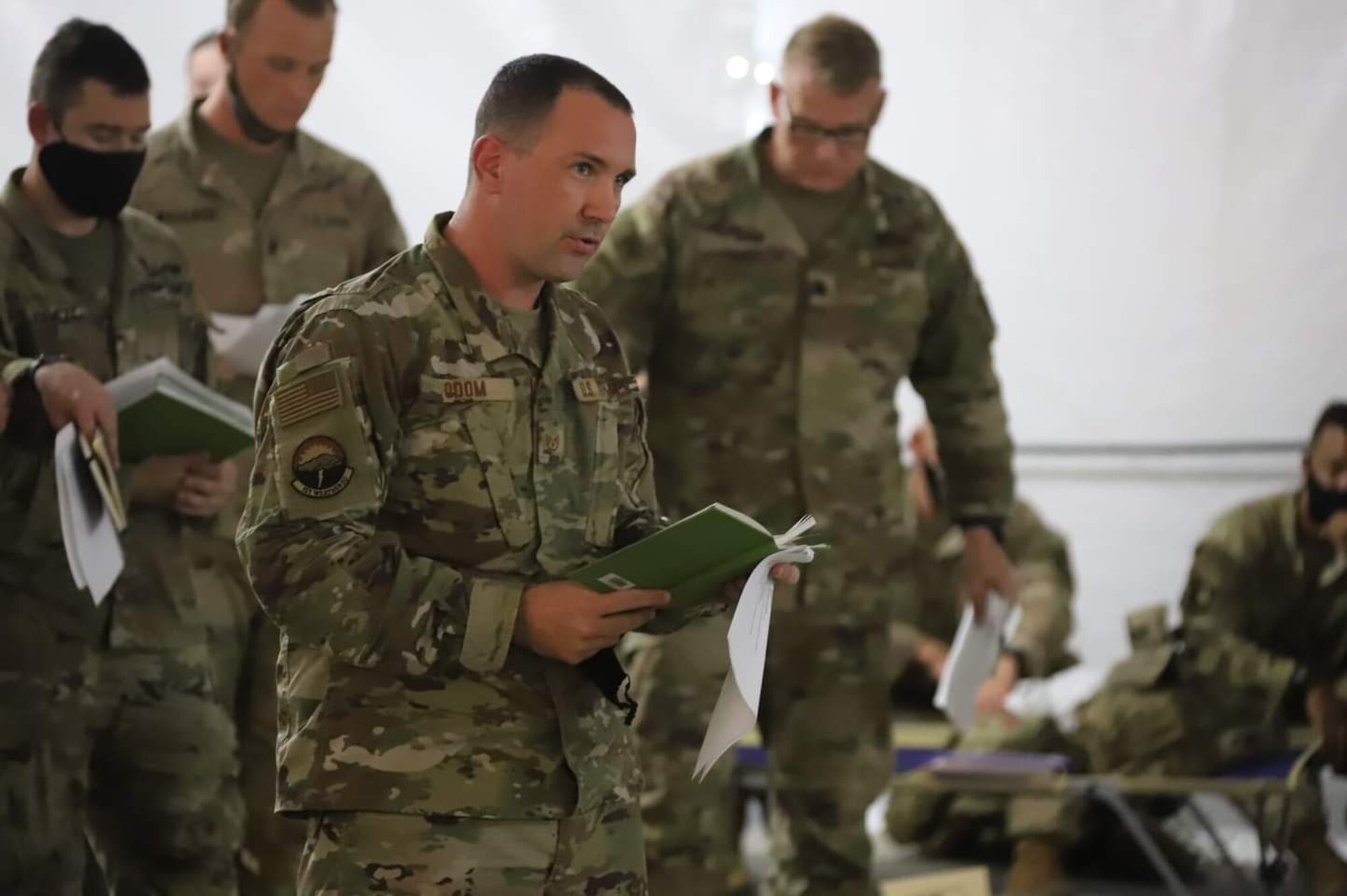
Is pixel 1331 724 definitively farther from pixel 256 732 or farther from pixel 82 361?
pixel 82 361

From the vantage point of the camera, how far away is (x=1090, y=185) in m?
5.65

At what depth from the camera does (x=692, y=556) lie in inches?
67.5

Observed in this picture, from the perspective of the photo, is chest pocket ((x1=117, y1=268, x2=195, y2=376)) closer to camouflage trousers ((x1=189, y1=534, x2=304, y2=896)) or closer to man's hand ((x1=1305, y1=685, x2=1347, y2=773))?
camouflage trousers ((x1=189, y1=534, x2=304, y2=896))

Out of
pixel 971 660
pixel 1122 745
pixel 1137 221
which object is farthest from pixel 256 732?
pixel 1137 221

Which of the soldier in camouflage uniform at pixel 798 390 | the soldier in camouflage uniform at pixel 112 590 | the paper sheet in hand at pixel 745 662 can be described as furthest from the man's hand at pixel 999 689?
the paper sheet in hand at pixel 745 662

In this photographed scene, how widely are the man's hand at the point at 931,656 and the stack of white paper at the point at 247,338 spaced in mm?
2508

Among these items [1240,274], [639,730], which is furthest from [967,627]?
[1240,274]

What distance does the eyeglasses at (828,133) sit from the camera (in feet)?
10.3

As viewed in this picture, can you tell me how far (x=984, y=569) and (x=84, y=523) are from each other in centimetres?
169

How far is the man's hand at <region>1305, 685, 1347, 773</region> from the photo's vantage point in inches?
166

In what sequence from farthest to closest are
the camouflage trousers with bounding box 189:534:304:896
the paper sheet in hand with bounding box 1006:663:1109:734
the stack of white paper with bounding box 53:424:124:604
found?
the paper sheet in hand with bounding box 1006:663:1109:734
the camouflage trousers with bounding box 189:534:304:896
the stack of white paper with bounding box 53:424:124:604

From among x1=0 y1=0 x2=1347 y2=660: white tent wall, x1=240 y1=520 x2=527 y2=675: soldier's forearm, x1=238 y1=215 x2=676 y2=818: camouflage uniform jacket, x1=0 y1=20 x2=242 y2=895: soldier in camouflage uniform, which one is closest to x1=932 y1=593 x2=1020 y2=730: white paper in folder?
x1=0 y1=20 x2=242 y2=895: soldier in camouflage uniform

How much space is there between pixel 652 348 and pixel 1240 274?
114 inches

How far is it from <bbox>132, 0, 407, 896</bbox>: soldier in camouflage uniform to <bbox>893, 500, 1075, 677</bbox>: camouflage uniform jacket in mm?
2359
